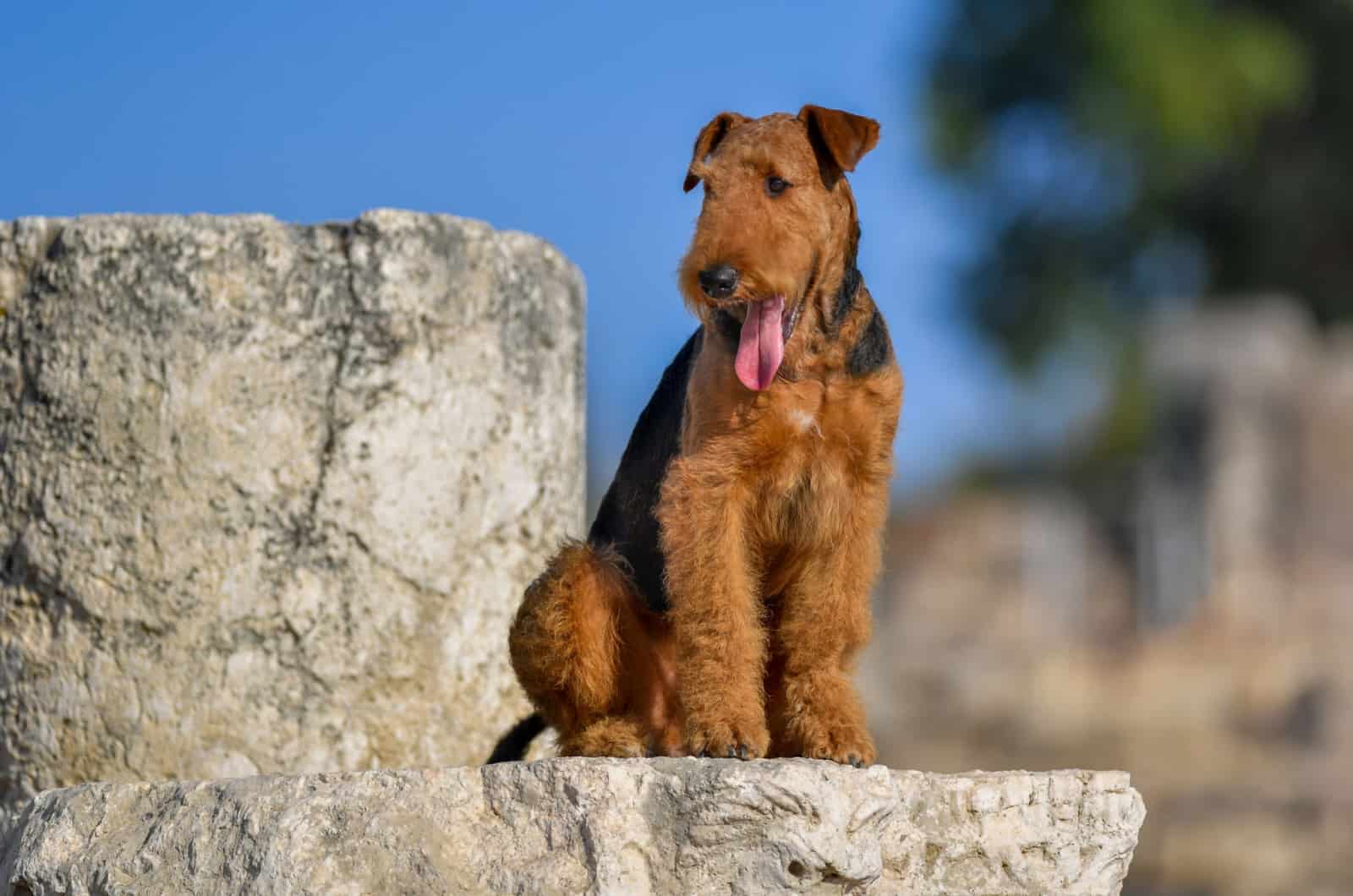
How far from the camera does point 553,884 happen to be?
4461 mm

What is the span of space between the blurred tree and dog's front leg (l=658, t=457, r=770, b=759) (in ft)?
90.6

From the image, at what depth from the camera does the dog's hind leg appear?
5.37 metres

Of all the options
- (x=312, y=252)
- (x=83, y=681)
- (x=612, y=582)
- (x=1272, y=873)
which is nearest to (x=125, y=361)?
(x=312, y=252)

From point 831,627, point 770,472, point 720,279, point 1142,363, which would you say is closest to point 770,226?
point 720,279

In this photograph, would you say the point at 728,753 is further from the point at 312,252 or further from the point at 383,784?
the point at 312,252

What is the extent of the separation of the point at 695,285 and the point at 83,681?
126 inches

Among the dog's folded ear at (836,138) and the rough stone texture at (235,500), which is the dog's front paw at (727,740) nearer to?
the dog's folded ear at (836,138)

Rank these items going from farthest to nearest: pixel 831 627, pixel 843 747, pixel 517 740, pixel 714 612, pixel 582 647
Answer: pixel 517 740 → pixel 582 647 → pixel 831 627 → pixel 843 747 → pixel 714 612

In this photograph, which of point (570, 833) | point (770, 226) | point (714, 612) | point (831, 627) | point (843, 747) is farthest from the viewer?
point (831, 627)

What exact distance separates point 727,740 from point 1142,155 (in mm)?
30082

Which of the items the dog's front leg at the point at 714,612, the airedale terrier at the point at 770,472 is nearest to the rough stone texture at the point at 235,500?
the airedale terrier at the point at 770,472

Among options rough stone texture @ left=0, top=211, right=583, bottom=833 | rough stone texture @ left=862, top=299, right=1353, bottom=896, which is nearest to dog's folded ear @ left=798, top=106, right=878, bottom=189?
rough stone texture @ left=0, top=211, right=583, bottom=833

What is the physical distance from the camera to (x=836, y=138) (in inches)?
195

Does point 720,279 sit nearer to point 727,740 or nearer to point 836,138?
point 836,138
